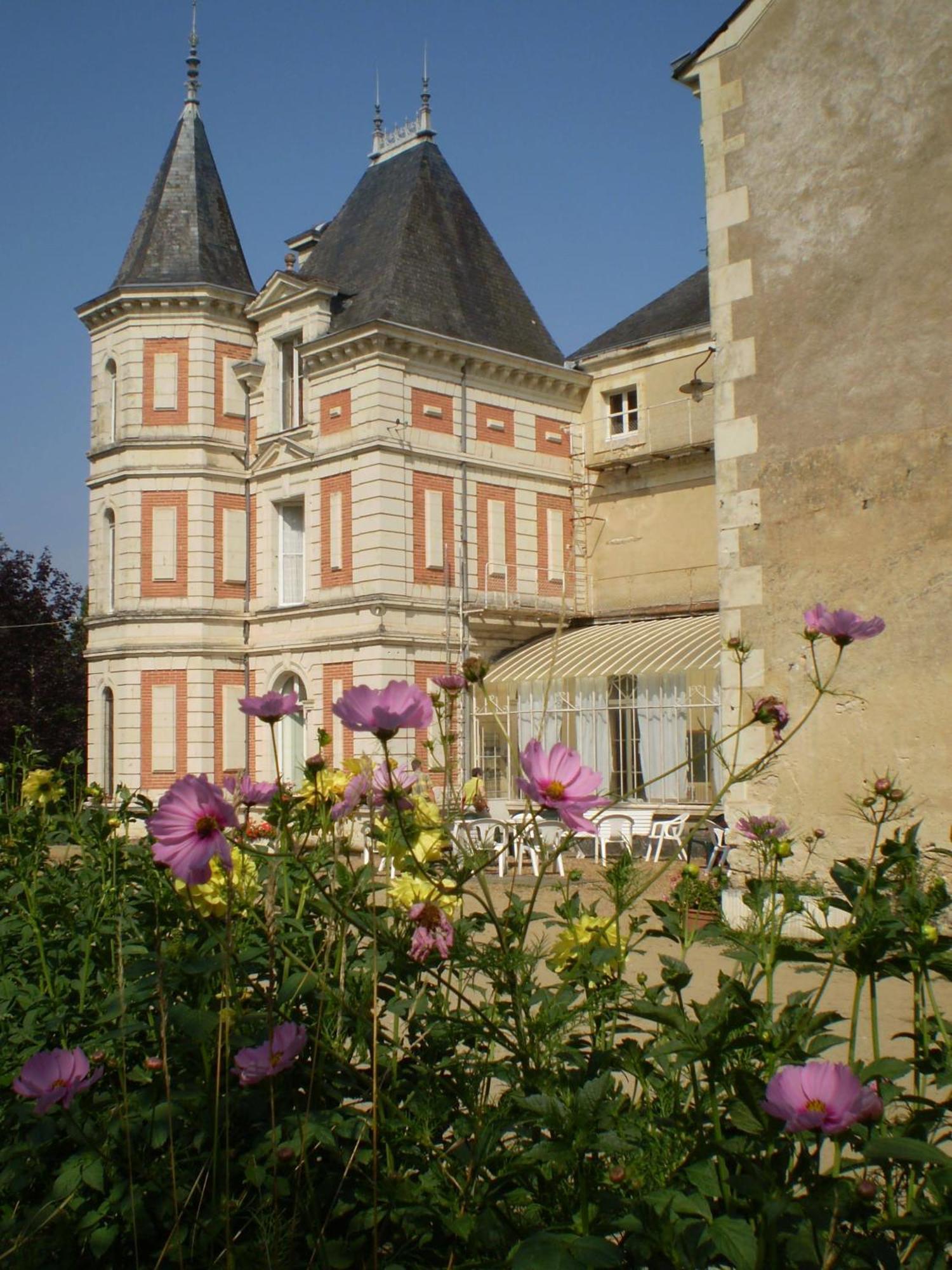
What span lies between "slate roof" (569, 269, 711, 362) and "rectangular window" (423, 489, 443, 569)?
4.98m

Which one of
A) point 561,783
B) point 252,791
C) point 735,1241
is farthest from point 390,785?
point 735,1241

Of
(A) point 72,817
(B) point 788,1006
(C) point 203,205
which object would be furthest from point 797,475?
(C) point 203,205

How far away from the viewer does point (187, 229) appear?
23.6 m

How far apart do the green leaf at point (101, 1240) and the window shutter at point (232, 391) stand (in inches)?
868

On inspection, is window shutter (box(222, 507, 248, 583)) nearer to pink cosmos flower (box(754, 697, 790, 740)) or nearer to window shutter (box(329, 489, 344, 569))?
window shutter (box(329, 489, 344, 569))

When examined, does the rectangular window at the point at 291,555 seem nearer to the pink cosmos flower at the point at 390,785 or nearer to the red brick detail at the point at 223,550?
the red brick detail at the point at 223,550

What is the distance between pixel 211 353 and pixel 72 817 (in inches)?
800

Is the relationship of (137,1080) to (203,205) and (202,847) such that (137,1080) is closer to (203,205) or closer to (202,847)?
(202,847)

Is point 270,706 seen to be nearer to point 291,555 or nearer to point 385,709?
point 385,709

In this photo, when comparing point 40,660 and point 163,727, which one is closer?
point 163,727

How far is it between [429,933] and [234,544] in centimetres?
2139

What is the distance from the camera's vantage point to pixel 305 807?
3.04 meters

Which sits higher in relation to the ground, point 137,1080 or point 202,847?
point 202,847

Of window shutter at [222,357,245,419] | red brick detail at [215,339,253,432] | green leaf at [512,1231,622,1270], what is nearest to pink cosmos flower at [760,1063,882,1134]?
green leaf at [512,1231,622,1270]
